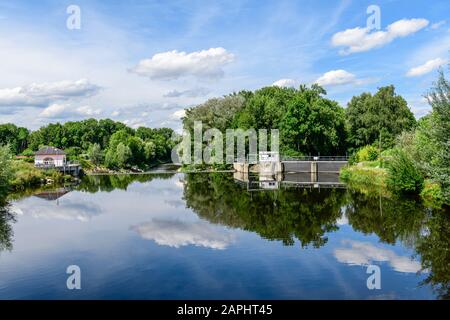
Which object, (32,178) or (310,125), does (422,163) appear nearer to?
(310,125)

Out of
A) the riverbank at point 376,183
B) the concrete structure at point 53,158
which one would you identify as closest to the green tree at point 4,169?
the riverbank at point 376,183

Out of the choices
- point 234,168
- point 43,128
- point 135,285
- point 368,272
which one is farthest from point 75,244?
point 43,128

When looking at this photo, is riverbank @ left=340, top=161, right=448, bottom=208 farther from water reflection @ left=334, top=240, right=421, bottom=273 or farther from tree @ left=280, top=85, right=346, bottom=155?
tree @ left=280, top=85, right=346, bottom=155

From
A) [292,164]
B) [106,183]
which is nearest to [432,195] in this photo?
[292,164]

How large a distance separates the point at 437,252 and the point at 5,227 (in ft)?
76.2

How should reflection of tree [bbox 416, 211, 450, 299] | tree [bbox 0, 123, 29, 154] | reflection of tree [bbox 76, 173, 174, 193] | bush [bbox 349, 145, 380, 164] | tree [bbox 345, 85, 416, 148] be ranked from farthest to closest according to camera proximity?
1. tree [bbox 0, 123, 29, 154]
2. tree [bbox 345, 85, 416, 148]
3. bush [bbox 349, 145, 380, 164]
4. reflection of tree [bbox 76, 173, 174, 193]
5. reflection of tree [bbox 416, 211, 450, 299]

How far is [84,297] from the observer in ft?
43.0

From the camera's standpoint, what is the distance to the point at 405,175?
3353 centimetres

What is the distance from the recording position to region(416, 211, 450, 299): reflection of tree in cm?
1378

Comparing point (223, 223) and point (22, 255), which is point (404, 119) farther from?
point (22, 255)

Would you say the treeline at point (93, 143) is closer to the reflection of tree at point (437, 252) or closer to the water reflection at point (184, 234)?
the water reflection at point (184, 234)

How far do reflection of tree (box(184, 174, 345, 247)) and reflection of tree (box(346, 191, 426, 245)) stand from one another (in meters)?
1.32

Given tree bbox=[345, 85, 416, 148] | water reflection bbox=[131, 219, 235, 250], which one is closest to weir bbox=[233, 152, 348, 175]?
tree bbox=[345, 85, 416, 148]

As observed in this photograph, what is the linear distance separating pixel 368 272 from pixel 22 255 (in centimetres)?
1461
